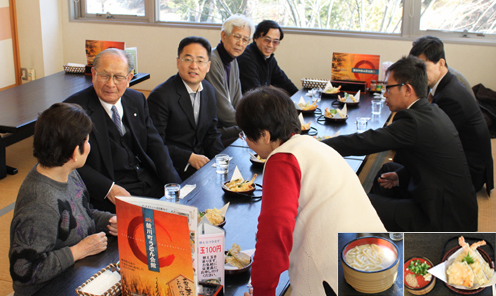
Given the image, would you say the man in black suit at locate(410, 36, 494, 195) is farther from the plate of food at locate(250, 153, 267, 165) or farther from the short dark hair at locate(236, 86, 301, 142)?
the short dark hair at locate(236, 86, 301, 142)

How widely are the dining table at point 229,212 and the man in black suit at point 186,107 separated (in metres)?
0.37

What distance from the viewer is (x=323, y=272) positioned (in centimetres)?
136

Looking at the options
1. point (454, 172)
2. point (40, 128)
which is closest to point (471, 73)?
point (454, 172)

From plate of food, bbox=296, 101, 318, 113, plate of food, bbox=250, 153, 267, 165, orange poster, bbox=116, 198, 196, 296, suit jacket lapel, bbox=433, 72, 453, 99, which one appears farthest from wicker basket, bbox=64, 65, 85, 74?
orange poster, bbox=116, 198, 196, 296

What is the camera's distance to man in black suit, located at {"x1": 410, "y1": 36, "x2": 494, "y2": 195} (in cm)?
329

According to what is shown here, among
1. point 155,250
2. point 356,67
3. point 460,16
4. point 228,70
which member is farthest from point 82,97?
point 460,16

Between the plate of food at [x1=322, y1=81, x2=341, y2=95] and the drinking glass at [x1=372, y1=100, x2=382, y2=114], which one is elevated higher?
the plate of food at [x1=322, y1=81, x2=341, y2=95]

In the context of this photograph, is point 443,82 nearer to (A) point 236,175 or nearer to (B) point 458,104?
(B) point 458,104

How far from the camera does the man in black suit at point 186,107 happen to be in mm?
2953

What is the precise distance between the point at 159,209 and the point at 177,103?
6.48ft

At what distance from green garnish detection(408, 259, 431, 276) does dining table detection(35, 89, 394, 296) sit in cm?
77

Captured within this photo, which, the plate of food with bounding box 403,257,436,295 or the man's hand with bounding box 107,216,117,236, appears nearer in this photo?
the plate of food with bounding box 403,257,436,295

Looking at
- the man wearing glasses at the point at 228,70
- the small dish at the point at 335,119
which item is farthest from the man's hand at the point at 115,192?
the small dish at the point at 335,119

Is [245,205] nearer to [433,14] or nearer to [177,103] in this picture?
[177,103]
